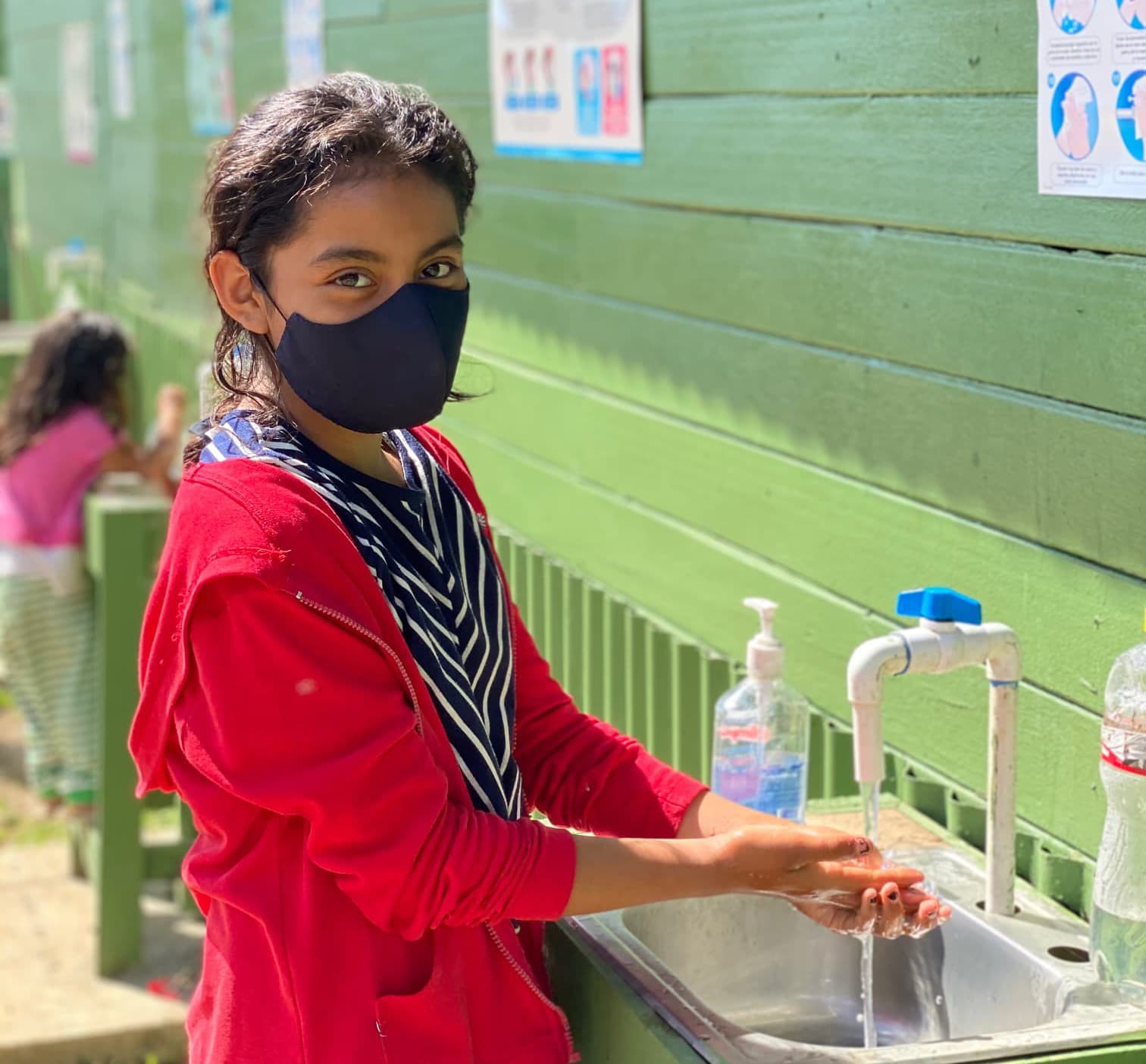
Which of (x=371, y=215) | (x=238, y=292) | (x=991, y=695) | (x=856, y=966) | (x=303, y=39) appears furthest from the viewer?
(x=303, y=39)

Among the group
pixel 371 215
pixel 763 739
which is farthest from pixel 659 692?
pixel 371 215

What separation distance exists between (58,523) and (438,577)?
3966mm

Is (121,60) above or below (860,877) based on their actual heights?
above

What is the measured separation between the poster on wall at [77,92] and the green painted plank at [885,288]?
6.03 meters

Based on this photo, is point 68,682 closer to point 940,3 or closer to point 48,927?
point 48,927

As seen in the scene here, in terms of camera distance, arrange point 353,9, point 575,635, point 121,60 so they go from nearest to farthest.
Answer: point 575,635
point 353,9
point 121,60

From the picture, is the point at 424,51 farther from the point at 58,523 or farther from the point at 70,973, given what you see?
the point at 70,973

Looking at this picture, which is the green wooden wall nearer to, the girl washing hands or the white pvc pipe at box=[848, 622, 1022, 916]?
the white pvc pipe at box=[848, 622, 1022, 916]

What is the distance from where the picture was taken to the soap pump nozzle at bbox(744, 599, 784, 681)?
2510mm

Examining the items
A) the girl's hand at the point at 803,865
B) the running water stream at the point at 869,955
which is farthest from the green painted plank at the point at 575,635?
the girl's hand at the point at 803,865

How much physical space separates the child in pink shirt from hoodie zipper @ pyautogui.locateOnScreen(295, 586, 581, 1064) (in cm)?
388

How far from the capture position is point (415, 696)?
1.78 meters

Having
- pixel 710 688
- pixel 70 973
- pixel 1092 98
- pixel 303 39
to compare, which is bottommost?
pixel 70 973

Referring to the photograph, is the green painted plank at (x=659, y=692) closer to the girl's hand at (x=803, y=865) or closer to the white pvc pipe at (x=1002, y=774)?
the white pvc pipe at (x=1002, y=774)
